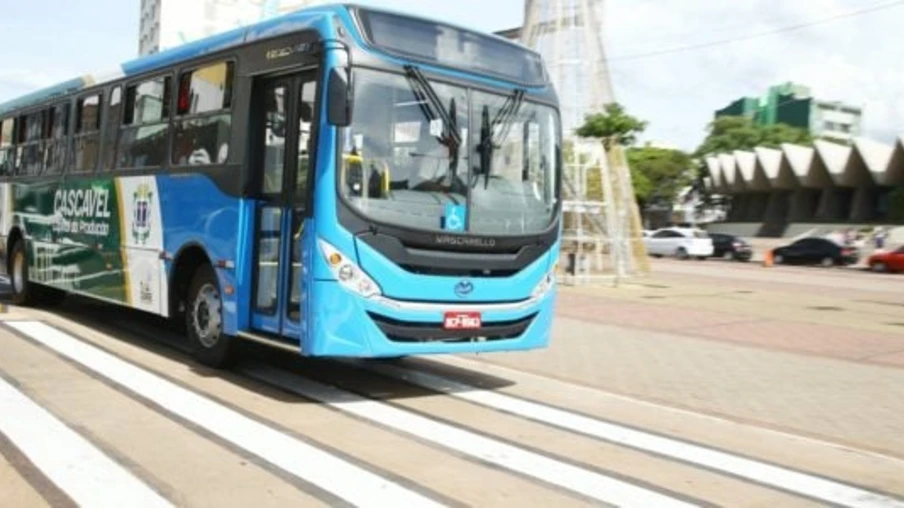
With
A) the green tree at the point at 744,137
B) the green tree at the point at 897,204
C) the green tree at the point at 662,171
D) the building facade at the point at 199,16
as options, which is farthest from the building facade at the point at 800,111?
the building facade at the point at 199,16

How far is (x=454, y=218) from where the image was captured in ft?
24.8

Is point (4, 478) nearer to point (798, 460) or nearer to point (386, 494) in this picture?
point (386, 494)

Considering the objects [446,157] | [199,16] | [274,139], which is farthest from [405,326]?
[199,16]

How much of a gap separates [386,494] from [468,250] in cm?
283

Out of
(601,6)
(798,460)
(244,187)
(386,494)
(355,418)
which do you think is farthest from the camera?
(601,6)

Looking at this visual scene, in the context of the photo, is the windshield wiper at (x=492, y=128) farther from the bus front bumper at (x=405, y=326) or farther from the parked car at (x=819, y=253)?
the parked car at (x=819, y=253)

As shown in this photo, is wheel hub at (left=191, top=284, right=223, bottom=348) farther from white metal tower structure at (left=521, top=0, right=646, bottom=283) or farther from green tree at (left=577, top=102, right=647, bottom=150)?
green tree at (left=577, top=102, right=647, bottom=150)

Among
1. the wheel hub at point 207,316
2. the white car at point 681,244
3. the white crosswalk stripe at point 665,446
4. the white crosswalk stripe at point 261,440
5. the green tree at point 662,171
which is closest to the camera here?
the white crosswalk stripe at point 261,440

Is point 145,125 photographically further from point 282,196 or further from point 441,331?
point 441,331

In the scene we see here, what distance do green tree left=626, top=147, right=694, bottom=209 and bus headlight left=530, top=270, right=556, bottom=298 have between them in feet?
250

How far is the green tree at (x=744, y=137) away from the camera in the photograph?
87.8 meters

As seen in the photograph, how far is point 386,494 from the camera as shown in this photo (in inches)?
204

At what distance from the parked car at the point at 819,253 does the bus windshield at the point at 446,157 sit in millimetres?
41720

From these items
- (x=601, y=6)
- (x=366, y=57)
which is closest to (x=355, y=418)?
(x=366, y=57)
